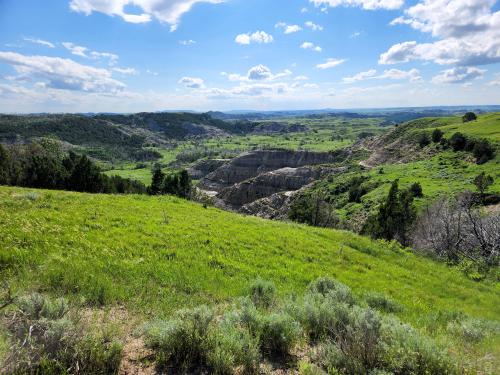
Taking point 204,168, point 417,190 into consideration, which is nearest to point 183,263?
point 417,190

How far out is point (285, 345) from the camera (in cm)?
619

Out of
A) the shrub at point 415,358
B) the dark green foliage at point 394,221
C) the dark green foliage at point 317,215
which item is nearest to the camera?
the shrub at point 415,358

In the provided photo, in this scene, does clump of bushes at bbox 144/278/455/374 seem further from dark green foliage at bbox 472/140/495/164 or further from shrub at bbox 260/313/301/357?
dark green foliage at bbox 472/140/495/164

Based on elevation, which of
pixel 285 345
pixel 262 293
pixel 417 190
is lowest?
pixel 417 190

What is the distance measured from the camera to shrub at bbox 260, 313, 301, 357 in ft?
20.2

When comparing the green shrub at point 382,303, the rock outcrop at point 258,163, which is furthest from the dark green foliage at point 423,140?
the green shrub at point 382,303

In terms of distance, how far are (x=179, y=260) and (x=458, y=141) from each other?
113507 millimetres

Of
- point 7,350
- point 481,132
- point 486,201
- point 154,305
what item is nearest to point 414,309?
point 154,305

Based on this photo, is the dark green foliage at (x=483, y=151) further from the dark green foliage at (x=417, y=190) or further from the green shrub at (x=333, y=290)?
the green shrub at (x=333, y=290)

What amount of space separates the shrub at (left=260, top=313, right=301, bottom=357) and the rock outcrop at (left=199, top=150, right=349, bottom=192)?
15911 cm

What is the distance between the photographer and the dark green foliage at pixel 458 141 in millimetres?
99812

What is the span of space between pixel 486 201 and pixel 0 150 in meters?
91.0

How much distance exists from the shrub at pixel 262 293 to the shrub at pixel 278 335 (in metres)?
2.05

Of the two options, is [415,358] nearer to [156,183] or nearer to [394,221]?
[394,221]
